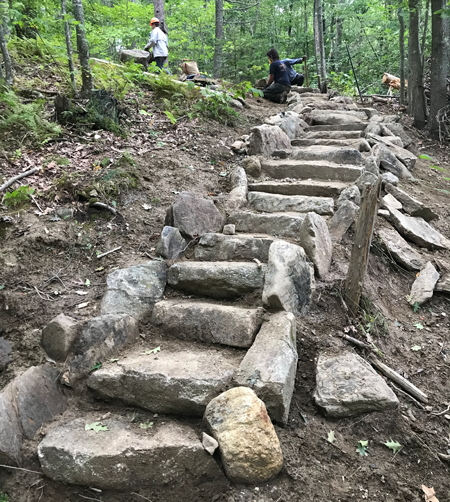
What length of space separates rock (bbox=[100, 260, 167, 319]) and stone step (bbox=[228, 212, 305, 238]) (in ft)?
4.04

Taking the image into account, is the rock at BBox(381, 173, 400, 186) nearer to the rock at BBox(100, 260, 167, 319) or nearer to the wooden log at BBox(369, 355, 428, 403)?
the wooden log at BBox(369, 355, 428, 403)

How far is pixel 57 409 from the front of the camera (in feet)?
9.06

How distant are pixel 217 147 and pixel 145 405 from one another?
491 cm

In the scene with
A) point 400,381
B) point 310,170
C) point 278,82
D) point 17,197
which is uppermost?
point 278,82

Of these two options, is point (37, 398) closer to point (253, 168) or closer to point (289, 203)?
point (289, 203)

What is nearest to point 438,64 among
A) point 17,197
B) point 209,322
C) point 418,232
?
point 418,232

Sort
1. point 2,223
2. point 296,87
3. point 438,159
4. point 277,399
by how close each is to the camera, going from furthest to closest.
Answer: point 296,87 < point 438,159 < point 2,223 < point 277,399

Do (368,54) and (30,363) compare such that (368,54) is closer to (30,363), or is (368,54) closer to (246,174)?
(246,174)

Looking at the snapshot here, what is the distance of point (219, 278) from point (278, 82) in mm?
9424

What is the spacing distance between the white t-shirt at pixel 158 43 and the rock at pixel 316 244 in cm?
956

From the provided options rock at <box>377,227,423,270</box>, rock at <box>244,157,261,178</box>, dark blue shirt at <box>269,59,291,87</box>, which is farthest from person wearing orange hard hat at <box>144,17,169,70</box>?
rock at <box>377,227,423,270</box>

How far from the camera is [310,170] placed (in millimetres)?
5742

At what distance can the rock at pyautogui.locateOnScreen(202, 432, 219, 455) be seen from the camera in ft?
7.50

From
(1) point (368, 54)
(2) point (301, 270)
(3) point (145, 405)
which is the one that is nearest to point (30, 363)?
(3) point (145, 405)
